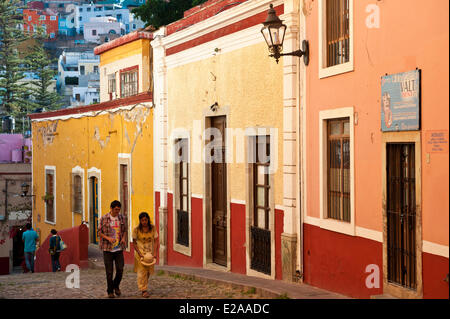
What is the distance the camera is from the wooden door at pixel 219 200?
1294cm

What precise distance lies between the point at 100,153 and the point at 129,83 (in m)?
3.94

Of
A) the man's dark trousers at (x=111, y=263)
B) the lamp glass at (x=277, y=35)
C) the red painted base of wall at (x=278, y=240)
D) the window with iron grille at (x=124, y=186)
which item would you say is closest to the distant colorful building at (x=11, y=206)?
the window with iron grille at (x=124, y=186)

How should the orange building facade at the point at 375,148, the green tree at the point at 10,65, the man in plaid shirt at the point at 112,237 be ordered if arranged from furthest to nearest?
the green tree at the point at 10,65 < the man in plaid shirt at the point at 112,237 < the orange building facade at the point at 375,148

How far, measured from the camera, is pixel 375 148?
8.12 m

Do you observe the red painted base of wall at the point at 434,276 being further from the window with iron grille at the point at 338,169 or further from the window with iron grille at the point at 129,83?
the window with iron grille at the point at 129,83

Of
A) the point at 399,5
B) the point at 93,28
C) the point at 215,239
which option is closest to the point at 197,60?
the point at 215,239

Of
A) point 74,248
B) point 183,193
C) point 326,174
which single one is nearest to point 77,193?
point 74,248

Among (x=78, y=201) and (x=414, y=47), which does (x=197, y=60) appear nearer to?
(x=414, y=47)

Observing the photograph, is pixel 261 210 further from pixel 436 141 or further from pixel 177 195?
pixel 436 141

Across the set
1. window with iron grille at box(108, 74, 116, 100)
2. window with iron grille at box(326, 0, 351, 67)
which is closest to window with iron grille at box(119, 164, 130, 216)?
window with iron grille at box(108, 74, 116, 100)

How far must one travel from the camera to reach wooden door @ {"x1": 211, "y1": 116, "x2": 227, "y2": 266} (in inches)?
509

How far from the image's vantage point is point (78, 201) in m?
21.2

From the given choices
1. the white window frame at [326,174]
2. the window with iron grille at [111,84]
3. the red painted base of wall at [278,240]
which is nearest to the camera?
the white window frame at [326,174]

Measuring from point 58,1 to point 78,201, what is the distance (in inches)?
3582
